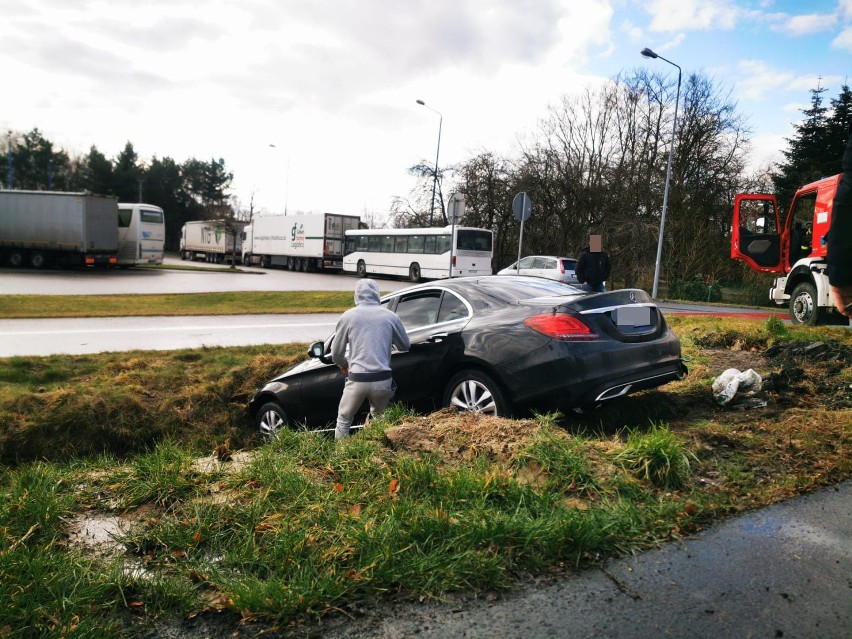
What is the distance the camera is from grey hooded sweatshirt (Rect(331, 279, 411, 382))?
17.7 feet

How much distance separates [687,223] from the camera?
31.1 meters

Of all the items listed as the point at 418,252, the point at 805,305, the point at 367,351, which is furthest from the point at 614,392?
the point at 418,252

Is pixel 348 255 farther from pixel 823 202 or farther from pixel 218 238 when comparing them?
pixel 823 202

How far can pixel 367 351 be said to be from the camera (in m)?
5.39

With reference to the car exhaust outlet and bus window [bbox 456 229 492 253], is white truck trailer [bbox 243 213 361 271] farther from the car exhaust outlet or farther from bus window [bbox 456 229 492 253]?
the car exhaust outlet

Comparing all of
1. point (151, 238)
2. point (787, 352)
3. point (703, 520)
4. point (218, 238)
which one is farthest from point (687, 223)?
point (218, 238)

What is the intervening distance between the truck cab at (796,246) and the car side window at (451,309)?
864cm

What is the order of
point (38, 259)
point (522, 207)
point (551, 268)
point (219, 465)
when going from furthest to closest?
point (38, 259) < point (551, 268) < point (522, 207) < point (219, 465)

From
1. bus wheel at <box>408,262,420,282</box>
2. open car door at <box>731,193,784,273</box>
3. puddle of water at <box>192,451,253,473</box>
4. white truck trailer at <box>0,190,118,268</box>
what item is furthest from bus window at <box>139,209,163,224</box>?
puddle of water at <box>192,451,253,473</box>

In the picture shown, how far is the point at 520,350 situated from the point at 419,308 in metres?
1.56

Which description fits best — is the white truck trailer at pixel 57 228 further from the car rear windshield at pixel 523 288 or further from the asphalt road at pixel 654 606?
the asphalt road at pixel 654 606

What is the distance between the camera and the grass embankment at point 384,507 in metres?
2.56

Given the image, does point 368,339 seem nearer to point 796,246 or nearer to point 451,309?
point 451,309

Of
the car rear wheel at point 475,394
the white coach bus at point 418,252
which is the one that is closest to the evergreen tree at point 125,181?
the white coach bus at point 418,252
